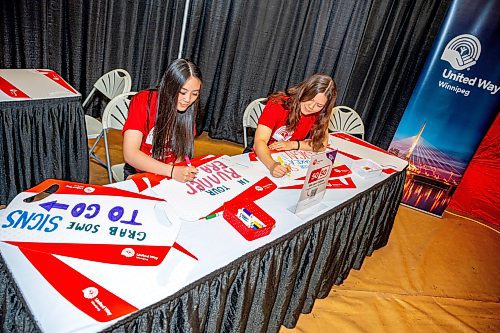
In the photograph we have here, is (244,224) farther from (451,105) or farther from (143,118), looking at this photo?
(451,105)

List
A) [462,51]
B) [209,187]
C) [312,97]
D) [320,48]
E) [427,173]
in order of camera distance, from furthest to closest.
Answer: [320,48], [427,173], [462,51], [312,97], [209,187]

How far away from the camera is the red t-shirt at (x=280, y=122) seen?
77.7 inches

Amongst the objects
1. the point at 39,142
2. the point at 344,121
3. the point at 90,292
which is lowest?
the point at 39,142

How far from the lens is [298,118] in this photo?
6.76 ft

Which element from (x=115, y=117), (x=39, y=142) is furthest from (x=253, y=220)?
(x=39, y=142)

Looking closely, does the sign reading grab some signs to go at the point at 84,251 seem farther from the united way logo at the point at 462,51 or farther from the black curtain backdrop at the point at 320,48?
the united way logo at the point at 462,51

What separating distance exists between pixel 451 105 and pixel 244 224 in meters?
2.42

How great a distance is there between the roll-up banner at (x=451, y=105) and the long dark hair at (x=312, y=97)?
4.43 ft

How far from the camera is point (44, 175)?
2131 millimetres

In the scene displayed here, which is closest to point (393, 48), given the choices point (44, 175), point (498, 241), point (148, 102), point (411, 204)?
point (411, 204)

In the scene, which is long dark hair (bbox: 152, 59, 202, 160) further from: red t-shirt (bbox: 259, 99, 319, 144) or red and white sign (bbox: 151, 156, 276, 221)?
red t-shirt (bbox: 259, 99, 319, 144)

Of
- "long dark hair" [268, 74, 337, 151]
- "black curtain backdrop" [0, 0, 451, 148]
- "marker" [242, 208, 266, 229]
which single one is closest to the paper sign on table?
"marker" [242, 208, 266, 229]

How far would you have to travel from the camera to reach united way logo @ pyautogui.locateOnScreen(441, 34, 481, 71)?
8.83 ft

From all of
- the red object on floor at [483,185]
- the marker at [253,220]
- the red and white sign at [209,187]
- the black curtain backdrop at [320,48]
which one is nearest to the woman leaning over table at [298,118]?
the red and white sign at [209,187]
